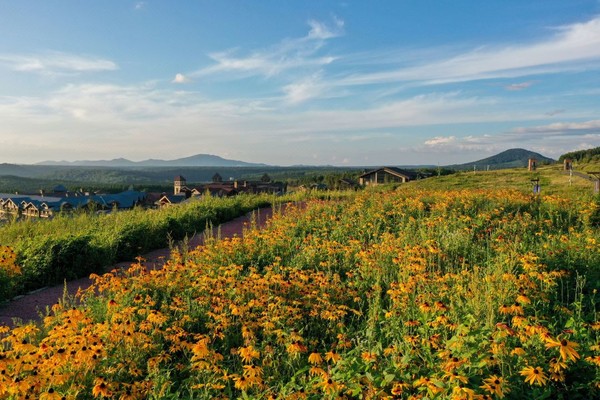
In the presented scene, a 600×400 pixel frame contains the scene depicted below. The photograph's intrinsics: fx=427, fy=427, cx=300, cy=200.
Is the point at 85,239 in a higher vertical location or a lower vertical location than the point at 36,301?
higher

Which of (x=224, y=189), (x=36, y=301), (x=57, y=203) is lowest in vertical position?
(x=57, y=203)

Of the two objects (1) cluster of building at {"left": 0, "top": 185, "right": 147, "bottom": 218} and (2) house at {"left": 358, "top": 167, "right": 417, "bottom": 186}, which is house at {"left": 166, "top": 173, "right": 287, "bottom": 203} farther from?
(2) house at {"left": 358, "top": 167, "right": 417, "bottom": 186}

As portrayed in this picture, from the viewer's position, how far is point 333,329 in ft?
13.0

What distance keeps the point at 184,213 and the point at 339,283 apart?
6551 millimetres

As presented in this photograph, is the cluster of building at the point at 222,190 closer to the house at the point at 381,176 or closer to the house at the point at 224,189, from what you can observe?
the house at the point at 224,189

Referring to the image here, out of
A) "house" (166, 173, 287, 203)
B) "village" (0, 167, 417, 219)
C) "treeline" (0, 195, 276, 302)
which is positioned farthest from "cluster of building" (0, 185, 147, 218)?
"house" (166, 173, 287, 203)

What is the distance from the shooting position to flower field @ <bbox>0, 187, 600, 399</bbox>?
272 cm

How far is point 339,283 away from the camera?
5098mm

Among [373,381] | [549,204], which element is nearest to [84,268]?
[373,381]

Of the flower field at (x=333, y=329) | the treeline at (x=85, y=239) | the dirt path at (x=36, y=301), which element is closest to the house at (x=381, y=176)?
the treeline at (x=85, y=239)

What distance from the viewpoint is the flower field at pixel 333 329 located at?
8.91 feet

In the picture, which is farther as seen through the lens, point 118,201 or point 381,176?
point 381,176

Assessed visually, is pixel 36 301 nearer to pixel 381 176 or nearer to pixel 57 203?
pixel 381 176

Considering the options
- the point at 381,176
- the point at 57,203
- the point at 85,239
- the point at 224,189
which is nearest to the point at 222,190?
the point at 224,189
